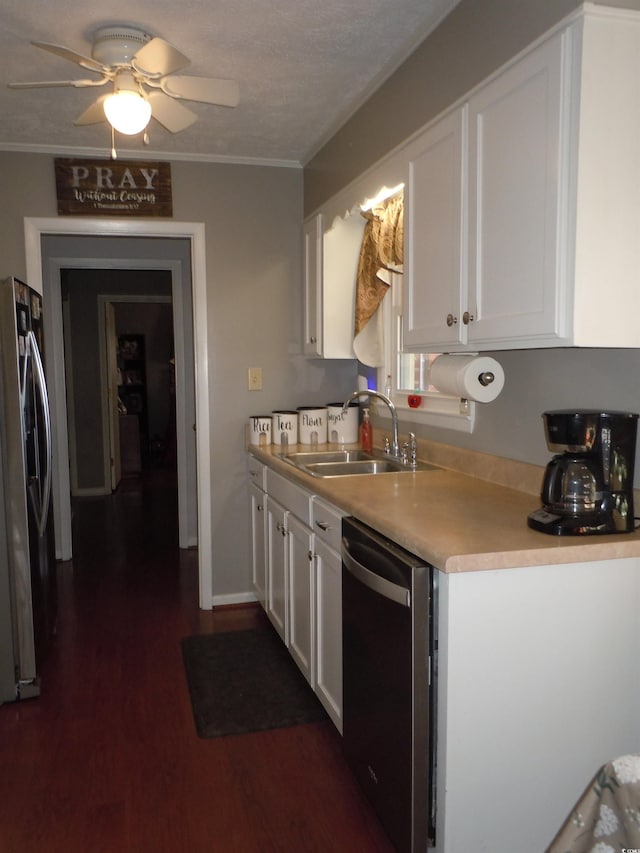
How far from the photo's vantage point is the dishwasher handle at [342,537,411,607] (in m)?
1.66

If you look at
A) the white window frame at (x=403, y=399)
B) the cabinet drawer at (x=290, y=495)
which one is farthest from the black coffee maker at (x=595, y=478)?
the cabinet drawer at (x=290, y=495)

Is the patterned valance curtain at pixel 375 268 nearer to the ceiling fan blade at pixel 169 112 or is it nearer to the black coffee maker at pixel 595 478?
the ceiling fan blade at pixel 169 112

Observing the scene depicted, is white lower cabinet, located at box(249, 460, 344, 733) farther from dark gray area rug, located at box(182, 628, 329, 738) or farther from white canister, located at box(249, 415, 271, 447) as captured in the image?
white canister, located at box(249, 415, 271, 447)

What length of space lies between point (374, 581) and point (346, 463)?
4.13 feet

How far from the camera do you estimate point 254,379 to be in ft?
12.5

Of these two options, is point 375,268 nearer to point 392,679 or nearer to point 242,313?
point 242,313

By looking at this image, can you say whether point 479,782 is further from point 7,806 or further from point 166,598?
point 166,598

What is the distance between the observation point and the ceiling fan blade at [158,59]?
6.42ft

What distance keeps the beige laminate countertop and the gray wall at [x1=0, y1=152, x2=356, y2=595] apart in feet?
4.08

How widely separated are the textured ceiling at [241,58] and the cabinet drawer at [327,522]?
156cm

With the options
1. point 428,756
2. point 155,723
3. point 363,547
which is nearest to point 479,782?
point 428,756

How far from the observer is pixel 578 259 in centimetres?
154

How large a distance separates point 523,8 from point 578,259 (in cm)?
70

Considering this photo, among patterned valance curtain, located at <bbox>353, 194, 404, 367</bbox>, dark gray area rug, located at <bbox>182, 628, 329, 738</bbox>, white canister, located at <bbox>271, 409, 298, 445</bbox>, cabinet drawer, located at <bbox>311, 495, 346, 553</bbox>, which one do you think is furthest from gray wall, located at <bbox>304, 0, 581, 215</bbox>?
dark gray area rug, located at <bbox>182, 628, 329, 738</bbox>
